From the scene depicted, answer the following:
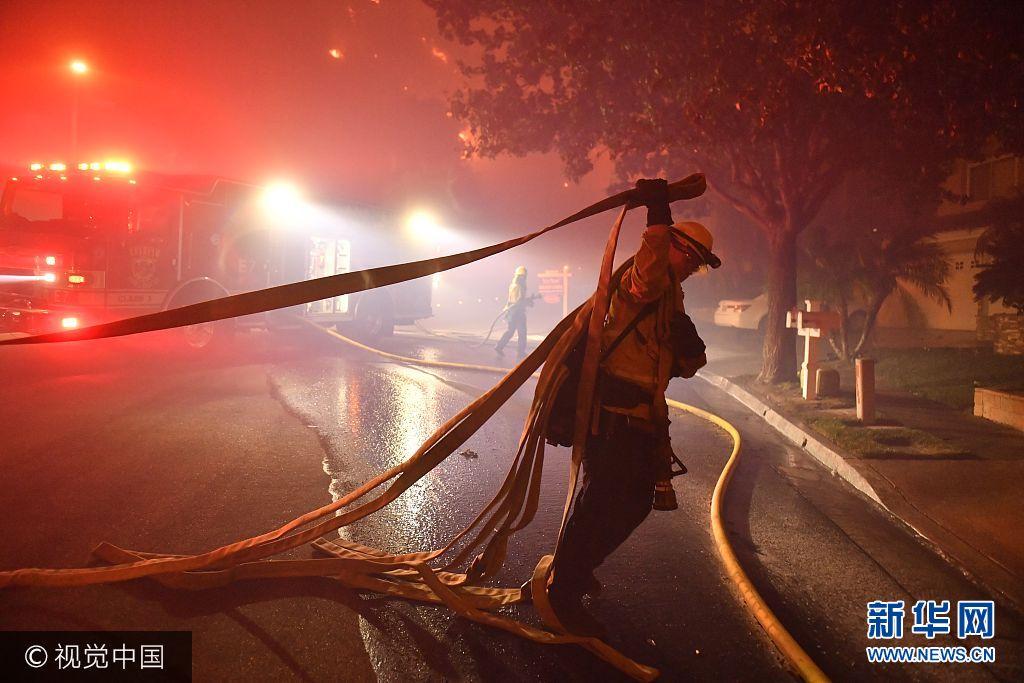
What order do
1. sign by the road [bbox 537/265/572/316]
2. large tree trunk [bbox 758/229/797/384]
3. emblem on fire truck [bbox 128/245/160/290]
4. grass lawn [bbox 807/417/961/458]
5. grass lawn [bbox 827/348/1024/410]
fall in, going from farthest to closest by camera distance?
sign by the road [bbox 537/265/572/316] < emblem on fire truck [bbox 128/245/160/290] < large tree trunk [bbox 758/229/797/384] < grass lawn [bbox 827/348/1024/410] < grass lawn [bbox 807/417/961/458]

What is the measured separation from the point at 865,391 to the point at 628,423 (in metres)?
6.06

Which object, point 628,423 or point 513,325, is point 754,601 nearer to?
point 628,423

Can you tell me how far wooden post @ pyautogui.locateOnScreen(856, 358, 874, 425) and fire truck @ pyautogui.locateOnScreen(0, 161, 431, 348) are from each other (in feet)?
37.8

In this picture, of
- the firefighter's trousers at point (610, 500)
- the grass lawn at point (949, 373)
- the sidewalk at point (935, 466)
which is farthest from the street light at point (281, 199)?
the firefighter's trousers at point (610, 500)

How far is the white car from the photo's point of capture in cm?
1976

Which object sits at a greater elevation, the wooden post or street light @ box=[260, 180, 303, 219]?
street light @ box=[260, 180, 303, 219]

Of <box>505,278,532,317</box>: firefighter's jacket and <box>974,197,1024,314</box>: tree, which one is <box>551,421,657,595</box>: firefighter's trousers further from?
<box>505,278,532,317</box>: firefighter's jacket

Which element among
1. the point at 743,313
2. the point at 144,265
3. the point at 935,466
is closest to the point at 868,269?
the point at 743,313

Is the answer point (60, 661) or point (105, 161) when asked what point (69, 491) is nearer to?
point (60, 661)

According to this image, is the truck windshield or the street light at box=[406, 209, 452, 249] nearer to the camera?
the truck windshield

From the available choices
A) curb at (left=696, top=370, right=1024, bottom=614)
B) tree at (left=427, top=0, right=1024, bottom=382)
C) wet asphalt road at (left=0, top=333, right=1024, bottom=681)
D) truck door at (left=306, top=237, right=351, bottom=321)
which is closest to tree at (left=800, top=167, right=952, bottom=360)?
tree at (left=427, top=0, right=1024, bottom=382)

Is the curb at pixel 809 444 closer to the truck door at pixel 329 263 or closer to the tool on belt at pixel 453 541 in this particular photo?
the tool on belt at pixel 453 541

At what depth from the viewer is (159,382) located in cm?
912

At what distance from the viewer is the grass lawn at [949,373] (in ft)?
31.5
